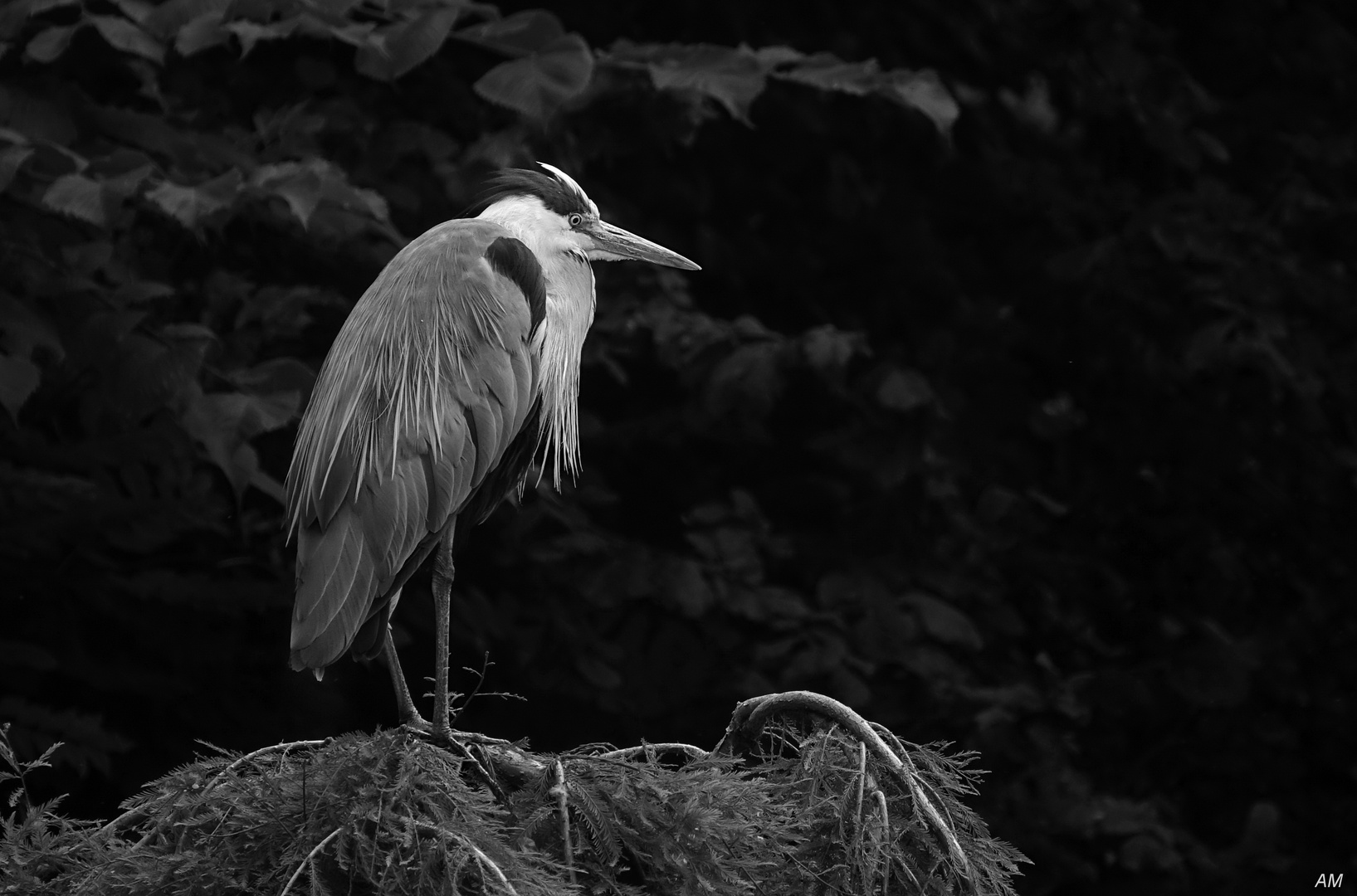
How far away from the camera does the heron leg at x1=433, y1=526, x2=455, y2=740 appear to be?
2137mm

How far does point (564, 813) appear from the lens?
172cm

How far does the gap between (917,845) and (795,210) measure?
3.34 m

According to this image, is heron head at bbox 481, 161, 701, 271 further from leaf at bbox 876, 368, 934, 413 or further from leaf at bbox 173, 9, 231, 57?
leaf at bbox 876, 368, 934, 413

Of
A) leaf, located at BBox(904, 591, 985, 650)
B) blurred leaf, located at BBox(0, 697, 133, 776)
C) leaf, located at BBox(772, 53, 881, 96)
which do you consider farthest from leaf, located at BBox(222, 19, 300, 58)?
leaf, located at BBox(904, 591, 985, 650)

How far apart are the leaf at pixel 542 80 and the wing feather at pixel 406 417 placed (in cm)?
40

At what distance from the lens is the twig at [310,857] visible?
5.07 feet

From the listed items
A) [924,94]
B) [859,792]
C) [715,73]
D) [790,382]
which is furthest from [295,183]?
[790,382]

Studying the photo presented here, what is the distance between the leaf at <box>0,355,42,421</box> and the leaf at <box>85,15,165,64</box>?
783 millimetres

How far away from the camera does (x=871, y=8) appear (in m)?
4.82

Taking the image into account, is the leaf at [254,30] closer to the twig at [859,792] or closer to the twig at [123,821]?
the twig at [123,821]

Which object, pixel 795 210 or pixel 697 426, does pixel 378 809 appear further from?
pixel 795 210

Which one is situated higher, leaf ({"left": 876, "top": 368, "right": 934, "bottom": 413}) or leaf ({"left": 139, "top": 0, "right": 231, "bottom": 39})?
leaf ({"left": 139, "top": 0, "right": 231, "bottom": 39})

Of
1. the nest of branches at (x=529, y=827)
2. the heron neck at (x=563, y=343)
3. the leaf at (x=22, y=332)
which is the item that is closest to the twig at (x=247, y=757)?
the nest of branches at (x=529, y=827)

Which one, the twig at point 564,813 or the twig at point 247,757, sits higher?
the twig at point 564,813
